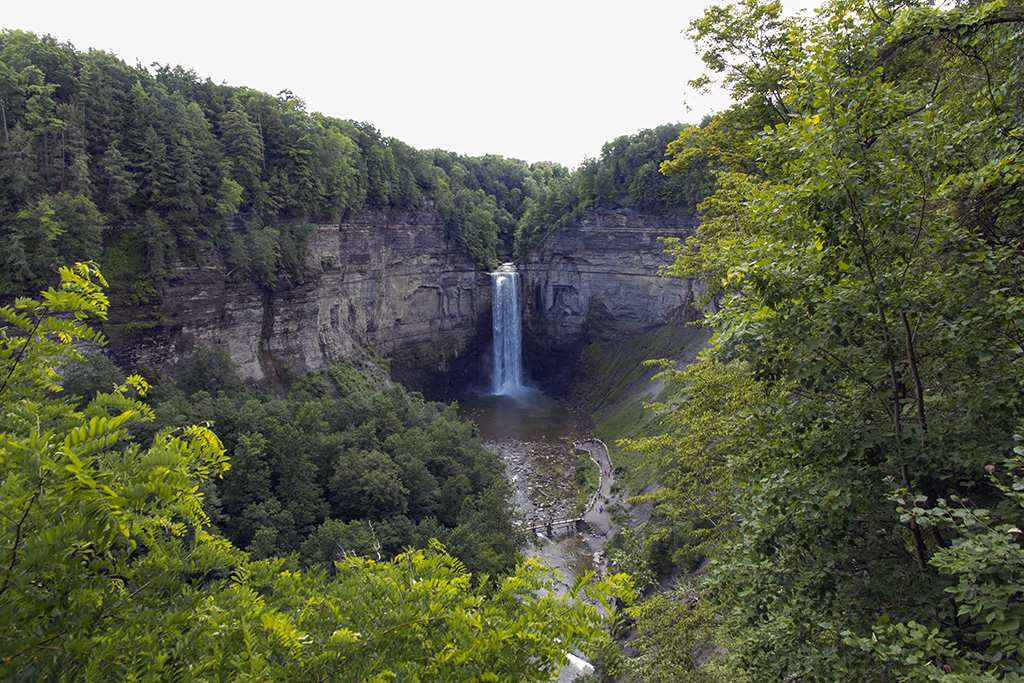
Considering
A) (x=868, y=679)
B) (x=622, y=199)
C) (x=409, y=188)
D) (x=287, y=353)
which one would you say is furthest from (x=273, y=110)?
(x=868, y=679)

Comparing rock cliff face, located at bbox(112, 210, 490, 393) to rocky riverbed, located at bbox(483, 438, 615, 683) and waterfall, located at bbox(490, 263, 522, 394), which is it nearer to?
waterfall, located at bbox(490, 263, 522, 394)

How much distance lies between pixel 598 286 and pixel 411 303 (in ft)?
70.7

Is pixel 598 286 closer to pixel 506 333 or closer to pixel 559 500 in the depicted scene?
pixel 506 333

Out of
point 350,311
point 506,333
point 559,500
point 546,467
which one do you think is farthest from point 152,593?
point 506,333

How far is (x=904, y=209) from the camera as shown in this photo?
5.39 meters

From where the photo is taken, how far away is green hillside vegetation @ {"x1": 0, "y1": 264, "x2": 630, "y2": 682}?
386cm

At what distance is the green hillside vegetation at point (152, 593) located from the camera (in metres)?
3.86

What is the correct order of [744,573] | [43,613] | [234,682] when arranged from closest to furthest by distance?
[43,613]
[234,682]
[744,573]

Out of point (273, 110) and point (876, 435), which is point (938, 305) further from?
point (273, 110)

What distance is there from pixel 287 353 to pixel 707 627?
1528 inches

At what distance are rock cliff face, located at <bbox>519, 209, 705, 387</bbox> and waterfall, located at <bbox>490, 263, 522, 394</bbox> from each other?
2.52 meters

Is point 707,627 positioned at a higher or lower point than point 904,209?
lower

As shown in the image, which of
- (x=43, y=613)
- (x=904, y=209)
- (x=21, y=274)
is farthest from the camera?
(x=21, y=274)

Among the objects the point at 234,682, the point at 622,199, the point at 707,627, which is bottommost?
the point at 707,627
